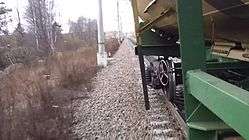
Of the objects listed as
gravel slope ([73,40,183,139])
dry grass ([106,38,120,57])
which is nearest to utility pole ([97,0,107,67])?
gravel slope ([73,40,183,139])

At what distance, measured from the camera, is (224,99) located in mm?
2230

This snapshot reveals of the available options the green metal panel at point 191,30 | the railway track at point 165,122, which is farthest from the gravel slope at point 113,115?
the green metal panel at point 191,30

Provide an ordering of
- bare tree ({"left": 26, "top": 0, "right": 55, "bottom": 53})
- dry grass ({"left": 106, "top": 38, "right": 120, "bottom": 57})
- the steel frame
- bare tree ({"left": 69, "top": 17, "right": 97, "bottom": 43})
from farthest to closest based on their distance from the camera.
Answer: bare tree ({"left": 69, "top": 17, "right": 97, "bottom": 43})
bare tree ({"left": 26, "top": 0, "right": 55, "bottom": 53})
dry grass ({"left": 106, "top": 38, "right": 120, "bottom": 57})
the steel frame

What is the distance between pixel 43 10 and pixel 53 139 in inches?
1881

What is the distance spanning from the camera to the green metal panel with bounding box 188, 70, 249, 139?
201cm

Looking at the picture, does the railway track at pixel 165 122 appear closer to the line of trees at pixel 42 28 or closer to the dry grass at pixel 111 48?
the dry grass at pixel 111 48

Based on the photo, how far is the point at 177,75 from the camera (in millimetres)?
7676

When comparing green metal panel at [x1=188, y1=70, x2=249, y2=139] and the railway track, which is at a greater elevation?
green metal panel at [x1=188, y1=70, x2=249, y2=139]

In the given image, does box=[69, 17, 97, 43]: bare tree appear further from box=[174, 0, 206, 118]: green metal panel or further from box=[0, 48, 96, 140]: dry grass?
box=[174, 0, 206, 118]: green metal panel

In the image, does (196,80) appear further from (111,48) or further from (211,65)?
(111,48)

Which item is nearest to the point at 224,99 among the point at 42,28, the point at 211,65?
the point at 211,65

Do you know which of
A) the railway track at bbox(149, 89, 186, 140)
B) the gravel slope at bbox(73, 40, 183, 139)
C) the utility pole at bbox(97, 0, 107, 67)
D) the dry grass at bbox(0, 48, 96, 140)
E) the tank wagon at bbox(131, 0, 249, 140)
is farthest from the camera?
the utility pole at bbox(97, 0, 107, 67)

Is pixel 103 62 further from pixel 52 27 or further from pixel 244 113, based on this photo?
pixel 52 27

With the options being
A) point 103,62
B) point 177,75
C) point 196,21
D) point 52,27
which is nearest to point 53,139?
point 177,75
